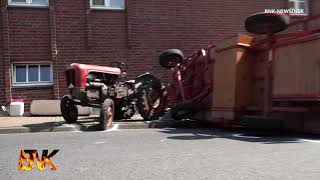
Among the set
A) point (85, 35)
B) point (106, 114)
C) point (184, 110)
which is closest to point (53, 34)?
point (85, 35)

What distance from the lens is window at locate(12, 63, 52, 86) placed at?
15.3m

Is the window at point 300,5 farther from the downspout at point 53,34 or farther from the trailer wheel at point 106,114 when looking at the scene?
the trailer wheel at point 106,114

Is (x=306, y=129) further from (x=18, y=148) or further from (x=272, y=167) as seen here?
(x=18, y=148)

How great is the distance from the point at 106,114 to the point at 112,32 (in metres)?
5.79

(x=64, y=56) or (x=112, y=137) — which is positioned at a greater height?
(x=64, y=56)

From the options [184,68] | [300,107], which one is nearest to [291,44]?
[300,107]

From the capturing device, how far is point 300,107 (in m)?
8.90

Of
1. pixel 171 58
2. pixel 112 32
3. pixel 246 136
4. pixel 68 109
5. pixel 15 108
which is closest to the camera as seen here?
pixel 246 136

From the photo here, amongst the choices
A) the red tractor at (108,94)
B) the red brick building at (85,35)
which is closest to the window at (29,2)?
the red brick building at (85,35)

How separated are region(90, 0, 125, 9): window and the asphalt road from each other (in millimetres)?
6896

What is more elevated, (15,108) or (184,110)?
(184,110)

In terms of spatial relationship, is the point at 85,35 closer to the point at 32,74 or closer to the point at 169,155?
the point at 32,74

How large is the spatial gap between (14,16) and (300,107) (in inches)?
375

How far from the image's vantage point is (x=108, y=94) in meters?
11.6
